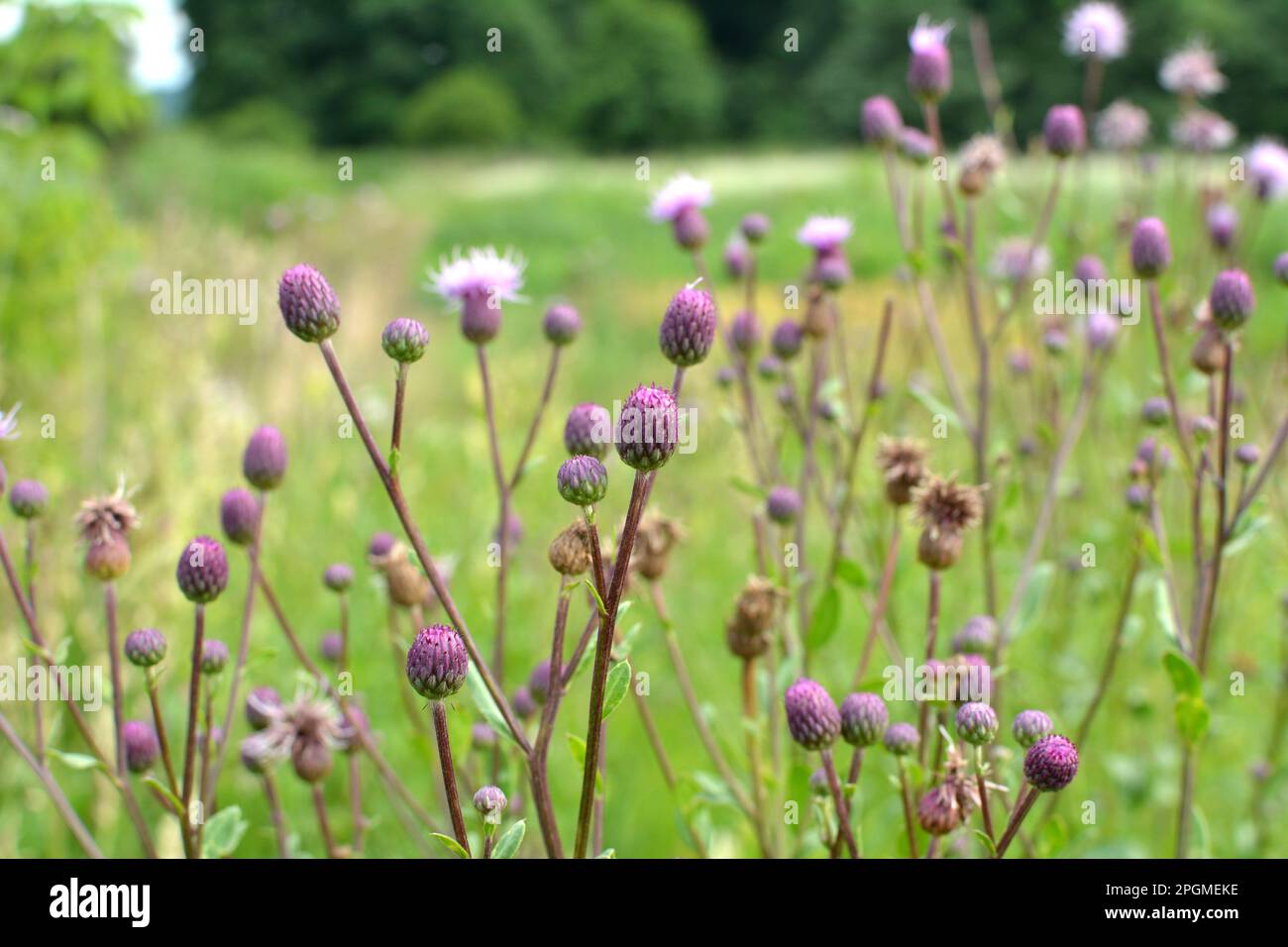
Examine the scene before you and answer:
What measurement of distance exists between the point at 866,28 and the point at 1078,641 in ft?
86.8

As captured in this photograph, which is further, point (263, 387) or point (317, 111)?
point (317, 111)

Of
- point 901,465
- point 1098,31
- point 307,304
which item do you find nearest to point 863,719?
point 901,465

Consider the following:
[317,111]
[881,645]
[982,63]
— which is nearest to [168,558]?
[881,645]

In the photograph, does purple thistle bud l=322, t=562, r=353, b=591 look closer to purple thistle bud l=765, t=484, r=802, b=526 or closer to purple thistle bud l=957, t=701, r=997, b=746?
purple thistle bud l=765, t=484, r=802, b=526

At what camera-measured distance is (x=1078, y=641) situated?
356cm

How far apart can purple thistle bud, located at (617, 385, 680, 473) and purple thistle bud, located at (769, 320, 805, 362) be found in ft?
3.81

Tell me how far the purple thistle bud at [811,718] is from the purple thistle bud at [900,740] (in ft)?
0.46

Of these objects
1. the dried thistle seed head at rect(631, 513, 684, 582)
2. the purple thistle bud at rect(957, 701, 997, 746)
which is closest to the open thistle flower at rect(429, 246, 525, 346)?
the dried thistle seed head at rect(631, 513, 684, 582)

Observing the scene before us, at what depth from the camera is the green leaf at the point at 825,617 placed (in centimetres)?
184

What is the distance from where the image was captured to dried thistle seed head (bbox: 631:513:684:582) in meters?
1.80

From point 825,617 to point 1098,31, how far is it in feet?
7.75
